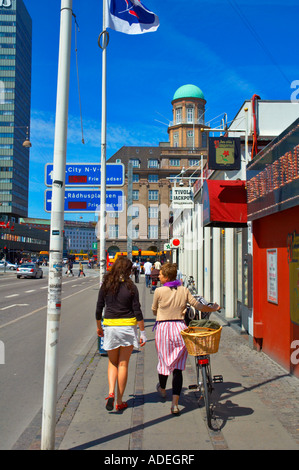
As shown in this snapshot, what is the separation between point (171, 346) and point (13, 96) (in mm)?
104481

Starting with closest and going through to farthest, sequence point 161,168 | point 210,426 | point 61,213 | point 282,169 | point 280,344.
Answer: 1. point 61,213
2. point 210,426
3. point 282,169
4. point 280,344
5. point 161,168

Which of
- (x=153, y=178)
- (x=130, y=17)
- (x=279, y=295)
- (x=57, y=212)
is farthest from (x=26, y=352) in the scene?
(x=153, y=178)

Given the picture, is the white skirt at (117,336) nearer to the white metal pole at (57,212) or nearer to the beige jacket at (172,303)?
the beige jacket at (172,303)

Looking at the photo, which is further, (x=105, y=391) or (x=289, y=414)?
(x=105, y=391)

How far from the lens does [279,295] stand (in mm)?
7559

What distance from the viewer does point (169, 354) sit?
17.2 feet

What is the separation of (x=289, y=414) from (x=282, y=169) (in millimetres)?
3494

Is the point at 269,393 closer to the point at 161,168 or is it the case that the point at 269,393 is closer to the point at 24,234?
the point at 161,168

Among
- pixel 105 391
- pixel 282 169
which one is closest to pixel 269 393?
pixel 105 391

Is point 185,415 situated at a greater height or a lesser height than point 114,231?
lesser

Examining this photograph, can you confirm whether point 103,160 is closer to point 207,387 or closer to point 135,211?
point 207,387

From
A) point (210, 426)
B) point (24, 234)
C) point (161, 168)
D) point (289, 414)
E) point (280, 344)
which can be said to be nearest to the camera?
point (210, 426)

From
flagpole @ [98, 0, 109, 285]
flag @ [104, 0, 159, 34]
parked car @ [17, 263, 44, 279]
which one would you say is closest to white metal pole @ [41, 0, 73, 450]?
flag @ [104, 0, 159, 34]

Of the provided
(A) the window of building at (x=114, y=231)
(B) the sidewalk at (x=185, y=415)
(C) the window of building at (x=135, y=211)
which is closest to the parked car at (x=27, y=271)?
(C) the window of building at (x=135, y=211)
